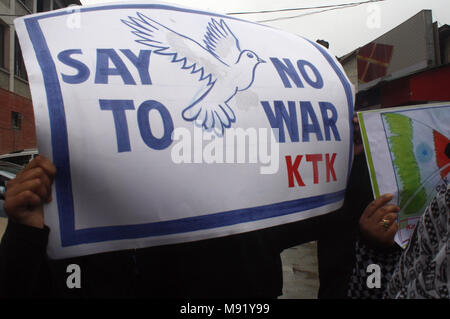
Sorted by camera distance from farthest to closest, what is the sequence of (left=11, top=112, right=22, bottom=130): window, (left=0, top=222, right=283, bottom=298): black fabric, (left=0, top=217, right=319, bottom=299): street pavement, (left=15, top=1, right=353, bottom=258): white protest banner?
(left=11, top=112, right=22, bottom=130): window → (left=0, top=217, right=319, bottom=299): street pavement → (left=0, top=222, right=283, bottom=298): black fabric → (left=15, top=1, right=353, bottom=258): white protest banner

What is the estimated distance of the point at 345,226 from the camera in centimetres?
132

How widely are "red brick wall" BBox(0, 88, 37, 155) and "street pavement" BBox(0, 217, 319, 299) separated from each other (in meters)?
9.94

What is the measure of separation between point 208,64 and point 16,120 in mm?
14730

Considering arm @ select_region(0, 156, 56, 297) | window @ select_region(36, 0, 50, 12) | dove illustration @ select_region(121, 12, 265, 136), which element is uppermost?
Result: window @ select_region(36, 0, 50, 12)

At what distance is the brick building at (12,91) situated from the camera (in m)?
11.8

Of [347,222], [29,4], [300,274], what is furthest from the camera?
[29,4]

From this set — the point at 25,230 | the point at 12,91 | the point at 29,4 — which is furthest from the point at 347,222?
the point at 29,4

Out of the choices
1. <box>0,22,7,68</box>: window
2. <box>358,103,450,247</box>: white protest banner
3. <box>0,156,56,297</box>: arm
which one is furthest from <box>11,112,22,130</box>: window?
<box>358,103,450,247</box>: white protest banner

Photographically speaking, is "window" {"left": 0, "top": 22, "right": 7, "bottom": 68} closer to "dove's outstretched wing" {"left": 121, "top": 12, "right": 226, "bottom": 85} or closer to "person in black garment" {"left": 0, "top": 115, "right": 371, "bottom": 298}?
"dove's outstretched wing" {"left": 121, "top": 12, "right": 226, "bottom": 85}

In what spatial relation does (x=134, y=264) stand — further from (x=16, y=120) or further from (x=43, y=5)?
(x=43, y=5)

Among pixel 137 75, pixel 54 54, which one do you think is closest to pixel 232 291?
pixel 137 75

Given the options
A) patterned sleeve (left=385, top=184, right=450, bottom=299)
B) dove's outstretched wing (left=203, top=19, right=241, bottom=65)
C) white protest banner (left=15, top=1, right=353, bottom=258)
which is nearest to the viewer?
patterned sleeve (left=385, top=184, right=450, bottom=299)

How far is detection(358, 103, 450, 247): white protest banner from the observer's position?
109 centimetres

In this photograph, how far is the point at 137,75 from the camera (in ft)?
3.01
